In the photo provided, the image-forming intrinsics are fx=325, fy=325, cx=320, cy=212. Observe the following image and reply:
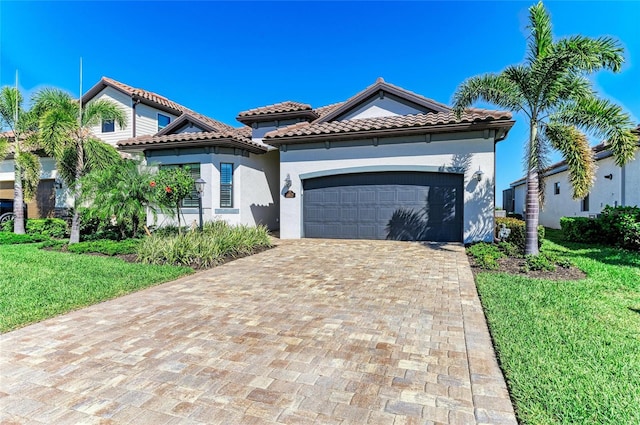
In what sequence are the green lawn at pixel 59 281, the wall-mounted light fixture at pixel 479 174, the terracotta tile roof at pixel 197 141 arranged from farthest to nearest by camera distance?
the terracotta tile roof at pixel 197 141 < the wall-mounted light fixture at pixel 479 174 < the green lawn at pixel 59 281

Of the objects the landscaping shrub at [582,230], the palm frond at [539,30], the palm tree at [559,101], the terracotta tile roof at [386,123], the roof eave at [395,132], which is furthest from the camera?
the landscaping shrub at [582,230]

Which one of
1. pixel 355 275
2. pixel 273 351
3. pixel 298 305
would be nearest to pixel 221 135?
pixel 355 275

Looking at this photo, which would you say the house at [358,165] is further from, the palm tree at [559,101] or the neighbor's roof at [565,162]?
the neighbor's roof at [565,162]

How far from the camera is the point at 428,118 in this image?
11.5m

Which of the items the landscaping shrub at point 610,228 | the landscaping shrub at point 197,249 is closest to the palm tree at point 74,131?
the landscaping shrub at point 197,249

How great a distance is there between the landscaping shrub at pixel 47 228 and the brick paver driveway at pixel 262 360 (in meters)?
11.6

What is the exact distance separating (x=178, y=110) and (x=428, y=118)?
15.1 meters

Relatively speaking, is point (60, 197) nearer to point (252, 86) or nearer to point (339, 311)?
point (252, 86)

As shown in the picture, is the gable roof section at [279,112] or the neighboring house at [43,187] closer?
the gable roof section at [279,112]

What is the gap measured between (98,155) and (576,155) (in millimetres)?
14863

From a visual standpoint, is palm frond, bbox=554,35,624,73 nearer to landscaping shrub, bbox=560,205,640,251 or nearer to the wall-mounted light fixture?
the wall-mounted light fixture

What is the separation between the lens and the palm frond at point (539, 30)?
8.01m

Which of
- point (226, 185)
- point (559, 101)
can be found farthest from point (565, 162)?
point (226, 185)

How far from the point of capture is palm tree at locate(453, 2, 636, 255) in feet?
24.5
